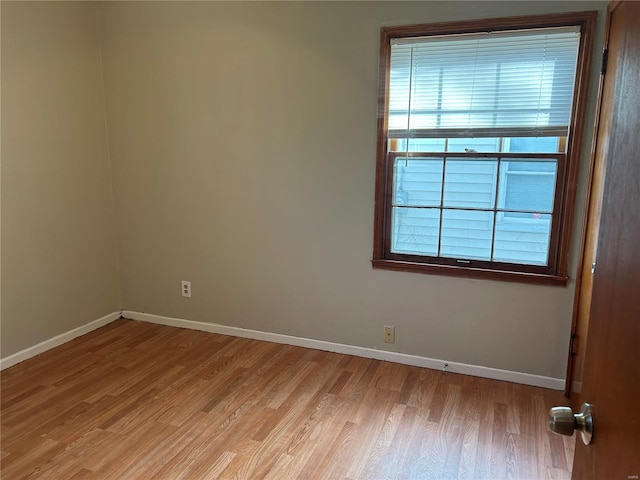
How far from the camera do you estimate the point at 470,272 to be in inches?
107

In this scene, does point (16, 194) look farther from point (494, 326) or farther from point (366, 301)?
point (494, 326)

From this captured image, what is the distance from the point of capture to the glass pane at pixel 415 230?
2783 millimetres

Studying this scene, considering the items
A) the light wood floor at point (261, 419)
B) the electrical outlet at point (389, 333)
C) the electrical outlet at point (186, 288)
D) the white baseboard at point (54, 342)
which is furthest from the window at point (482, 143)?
the white baseboard at point (54, 342)

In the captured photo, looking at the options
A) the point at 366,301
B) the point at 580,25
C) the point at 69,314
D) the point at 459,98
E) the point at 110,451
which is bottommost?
the point at 110,451

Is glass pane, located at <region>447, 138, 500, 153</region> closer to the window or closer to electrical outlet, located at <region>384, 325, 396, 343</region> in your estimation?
the window

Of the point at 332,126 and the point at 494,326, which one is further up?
the point at 332,126

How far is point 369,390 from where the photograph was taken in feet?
8.68

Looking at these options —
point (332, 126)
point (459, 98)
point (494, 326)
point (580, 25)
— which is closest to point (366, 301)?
point (494, 326)

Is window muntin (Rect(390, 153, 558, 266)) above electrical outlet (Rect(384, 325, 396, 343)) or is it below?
above

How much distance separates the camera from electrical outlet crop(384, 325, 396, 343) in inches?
117

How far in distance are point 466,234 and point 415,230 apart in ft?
1.03

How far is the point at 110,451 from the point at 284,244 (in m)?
1.61

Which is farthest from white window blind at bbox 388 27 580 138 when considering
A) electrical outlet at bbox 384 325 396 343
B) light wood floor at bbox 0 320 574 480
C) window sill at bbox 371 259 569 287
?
light wood floor at bbox 0 320 574 480

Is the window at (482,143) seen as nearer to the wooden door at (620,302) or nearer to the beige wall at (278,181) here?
the beige wall at (278,181)
